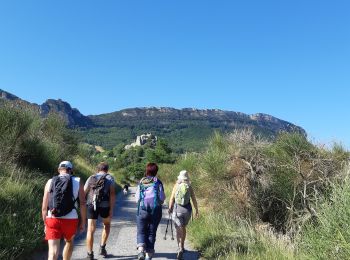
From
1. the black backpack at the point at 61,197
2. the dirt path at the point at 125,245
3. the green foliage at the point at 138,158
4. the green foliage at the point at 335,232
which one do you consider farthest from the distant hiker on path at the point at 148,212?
the green foliage at the point at 138,158

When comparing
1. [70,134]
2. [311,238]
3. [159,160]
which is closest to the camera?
[311,238]

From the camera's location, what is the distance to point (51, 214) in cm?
654

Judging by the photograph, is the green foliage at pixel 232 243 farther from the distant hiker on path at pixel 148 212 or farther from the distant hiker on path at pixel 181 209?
A: the distant hiker on path at pixel 148 212

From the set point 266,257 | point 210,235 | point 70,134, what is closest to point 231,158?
point 210,235

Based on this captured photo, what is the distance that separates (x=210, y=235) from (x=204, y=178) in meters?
6.08

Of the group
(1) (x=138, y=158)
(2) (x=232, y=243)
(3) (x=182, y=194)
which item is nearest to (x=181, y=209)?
(3) (x=182, y=194)

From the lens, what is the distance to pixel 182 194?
29.3ft

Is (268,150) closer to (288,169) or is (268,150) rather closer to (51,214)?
(288,169)

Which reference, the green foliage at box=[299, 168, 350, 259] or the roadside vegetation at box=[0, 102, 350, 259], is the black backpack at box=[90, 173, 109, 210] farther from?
the green foliage at box=[299, 168, 350, 259]

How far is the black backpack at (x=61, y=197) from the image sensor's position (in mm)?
6480

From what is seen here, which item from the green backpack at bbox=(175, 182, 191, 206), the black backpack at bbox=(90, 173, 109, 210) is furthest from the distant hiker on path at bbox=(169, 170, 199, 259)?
the black backpack at bbox=(90, 173, 109, 210)

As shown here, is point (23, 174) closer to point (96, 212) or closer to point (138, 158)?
point (96, 212)

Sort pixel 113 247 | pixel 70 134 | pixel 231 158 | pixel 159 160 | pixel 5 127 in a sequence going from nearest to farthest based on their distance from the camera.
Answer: pixel 113 247
pixel 5 127
pixel 231 158
pixel 70 134
pixel 159 160

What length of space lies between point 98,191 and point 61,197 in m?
1.92
